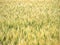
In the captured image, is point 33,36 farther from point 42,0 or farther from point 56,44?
point 42,0

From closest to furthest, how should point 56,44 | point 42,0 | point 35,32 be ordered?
1. point 56,44
2. point 35,32
3. point 42,0

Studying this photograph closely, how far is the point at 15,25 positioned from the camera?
6.12 m

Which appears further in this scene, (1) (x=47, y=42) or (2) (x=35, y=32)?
(2) (x=35, y=32)

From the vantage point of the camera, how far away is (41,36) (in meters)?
4.64

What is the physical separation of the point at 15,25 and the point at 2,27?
1.66ft

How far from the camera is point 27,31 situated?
5207 mm

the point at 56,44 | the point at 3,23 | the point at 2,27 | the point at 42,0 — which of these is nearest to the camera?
the point at 56,44

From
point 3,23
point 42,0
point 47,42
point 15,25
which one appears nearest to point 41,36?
point 47,42

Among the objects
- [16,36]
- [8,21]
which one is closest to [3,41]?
[16,36]

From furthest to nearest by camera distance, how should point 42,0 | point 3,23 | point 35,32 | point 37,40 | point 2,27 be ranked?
point 42,0 < point 3,23 < point 2,27 < point 35,32 < point 37,40

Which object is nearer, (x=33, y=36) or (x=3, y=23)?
(x=33, y=36)

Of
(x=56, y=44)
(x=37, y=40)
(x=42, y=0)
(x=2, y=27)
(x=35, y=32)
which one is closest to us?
(x=56, y=44)

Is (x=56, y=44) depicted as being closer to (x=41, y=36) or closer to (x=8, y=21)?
(x=41, y=36)

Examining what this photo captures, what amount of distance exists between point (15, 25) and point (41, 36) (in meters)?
1.72
